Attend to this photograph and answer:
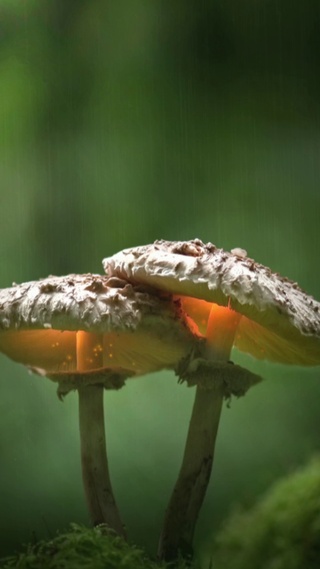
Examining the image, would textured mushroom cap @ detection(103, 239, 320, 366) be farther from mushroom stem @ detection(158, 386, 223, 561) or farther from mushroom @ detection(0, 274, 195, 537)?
mushroom stem @ detection(158, 386, 223, 561)

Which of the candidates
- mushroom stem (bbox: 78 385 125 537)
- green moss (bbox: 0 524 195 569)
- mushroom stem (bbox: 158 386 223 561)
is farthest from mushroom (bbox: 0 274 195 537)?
green moss (bbox: 0 524 195 569)

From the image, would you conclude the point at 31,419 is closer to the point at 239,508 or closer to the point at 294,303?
the point at 239,508

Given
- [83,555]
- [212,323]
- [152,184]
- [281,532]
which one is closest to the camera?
[83,555]

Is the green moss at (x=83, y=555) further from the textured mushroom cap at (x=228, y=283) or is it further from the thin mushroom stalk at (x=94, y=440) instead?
the textured mushroom cap at (x=228, y=283)

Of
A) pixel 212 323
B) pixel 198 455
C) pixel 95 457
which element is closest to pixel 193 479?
pixel 198 455

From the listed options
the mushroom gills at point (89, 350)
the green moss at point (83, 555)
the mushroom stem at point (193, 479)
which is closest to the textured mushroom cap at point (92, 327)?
the mushroom gills at point (89, 350)

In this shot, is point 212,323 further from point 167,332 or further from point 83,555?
point 83,555
